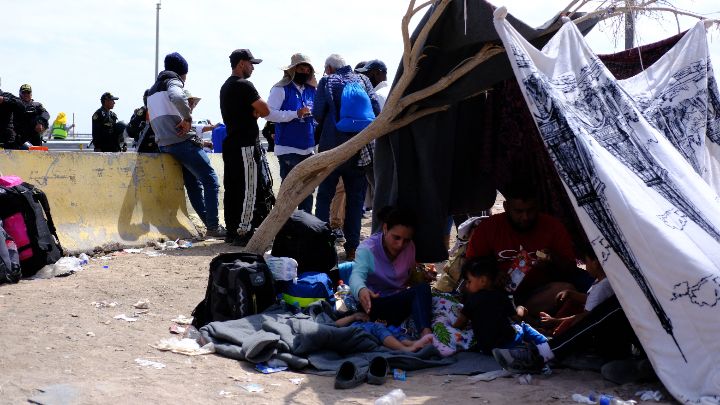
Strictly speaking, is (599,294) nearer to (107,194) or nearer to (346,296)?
(346,296)

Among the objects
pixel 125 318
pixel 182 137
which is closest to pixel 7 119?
pixel 182 137

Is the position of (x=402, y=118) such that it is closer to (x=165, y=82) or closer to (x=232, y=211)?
(x=232, y=211)

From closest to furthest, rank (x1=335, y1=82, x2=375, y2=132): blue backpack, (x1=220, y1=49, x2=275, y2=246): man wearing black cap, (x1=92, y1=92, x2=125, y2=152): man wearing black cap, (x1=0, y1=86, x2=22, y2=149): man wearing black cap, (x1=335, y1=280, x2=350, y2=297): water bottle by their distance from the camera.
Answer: (x1=335, y1=280, x2=350, y2=297): water bottle, (x1=335, y1=82, x2=375, y2=132): blue backpack, (x1=220, y1=49, x2=275, y2=246): man wearing black cap, (x1=0, y1=86, x2=22, y2=149): man wearing black cap, (x1=92, y1=92, x2=125, y2=152): man wearing black cap

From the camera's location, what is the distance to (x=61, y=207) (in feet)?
27.7

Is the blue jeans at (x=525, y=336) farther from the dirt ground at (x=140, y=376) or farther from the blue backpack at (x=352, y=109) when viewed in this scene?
the blue backpack at (x=352, y=109)

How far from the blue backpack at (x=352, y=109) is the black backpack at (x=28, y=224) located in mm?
2772

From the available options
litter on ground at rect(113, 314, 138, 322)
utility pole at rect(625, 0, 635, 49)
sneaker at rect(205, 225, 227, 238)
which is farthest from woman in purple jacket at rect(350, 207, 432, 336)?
sneaker at rect(205, 225, 227, 238)

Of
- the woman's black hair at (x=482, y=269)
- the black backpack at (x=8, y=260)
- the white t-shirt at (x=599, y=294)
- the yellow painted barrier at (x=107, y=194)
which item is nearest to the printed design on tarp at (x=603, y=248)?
the white t-shirt at (x=599, y=294)

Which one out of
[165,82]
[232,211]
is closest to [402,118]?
[232,211]

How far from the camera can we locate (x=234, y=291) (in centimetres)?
588

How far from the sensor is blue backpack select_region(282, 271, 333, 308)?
615 centimetres

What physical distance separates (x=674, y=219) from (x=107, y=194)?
19.9 ft

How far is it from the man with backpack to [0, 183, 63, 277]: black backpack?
8.20 feet

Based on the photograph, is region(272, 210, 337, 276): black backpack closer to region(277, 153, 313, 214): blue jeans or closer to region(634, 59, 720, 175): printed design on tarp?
region(277, 153, 313, 214): blue jeans
